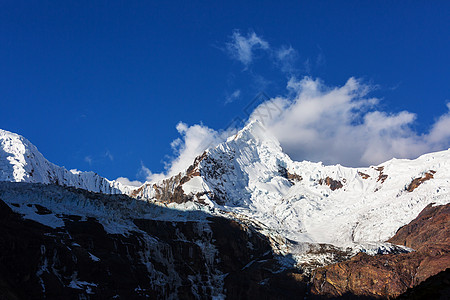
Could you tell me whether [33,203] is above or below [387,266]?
above

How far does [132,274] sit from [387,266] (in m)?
97.9

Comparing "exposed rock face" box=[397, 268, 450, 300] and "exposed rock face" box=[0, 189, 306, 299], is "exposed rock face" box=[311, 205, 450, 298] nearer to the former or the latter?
"exposed rock face" box=[0, 189, 306, 299]

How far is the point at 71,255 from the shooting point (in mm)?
122188

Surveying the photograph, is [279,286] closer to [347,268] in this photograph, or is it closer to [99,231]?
[347,268]

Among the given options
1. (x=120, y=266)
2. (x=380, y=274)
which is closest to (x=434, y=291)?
(x=120, y=266)

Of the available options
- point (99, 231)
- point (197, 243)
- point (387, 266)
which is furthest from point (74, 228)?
point (387, 266)

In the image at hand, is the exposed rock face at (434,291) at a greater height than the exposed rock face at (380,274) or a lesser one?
lesser

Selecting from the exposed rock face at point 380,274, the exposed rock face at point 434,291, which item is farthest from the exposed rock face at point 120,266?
the exposed rock face at point 434,291

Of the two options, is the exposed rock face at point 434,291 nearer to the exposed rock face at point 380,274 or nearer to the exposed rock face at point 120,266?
the exposed rock face at point 120,266

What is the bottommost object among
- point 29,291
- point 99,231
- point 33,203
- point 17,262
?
point 29,291

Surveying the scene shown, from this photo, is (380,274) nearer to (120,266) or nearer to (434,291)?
(120,266)

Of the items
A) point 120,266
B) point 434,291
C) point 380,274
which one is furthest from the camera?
point 380,274

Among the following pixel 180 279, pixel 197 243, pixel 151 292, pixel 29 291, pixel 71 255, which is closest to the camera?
pixel 29 291

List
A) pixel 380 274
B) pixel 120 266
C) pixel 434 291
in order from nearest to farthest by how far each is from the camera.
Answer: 1. pixel 434 291
2. pixel 120 266
3. pixel 380 274
